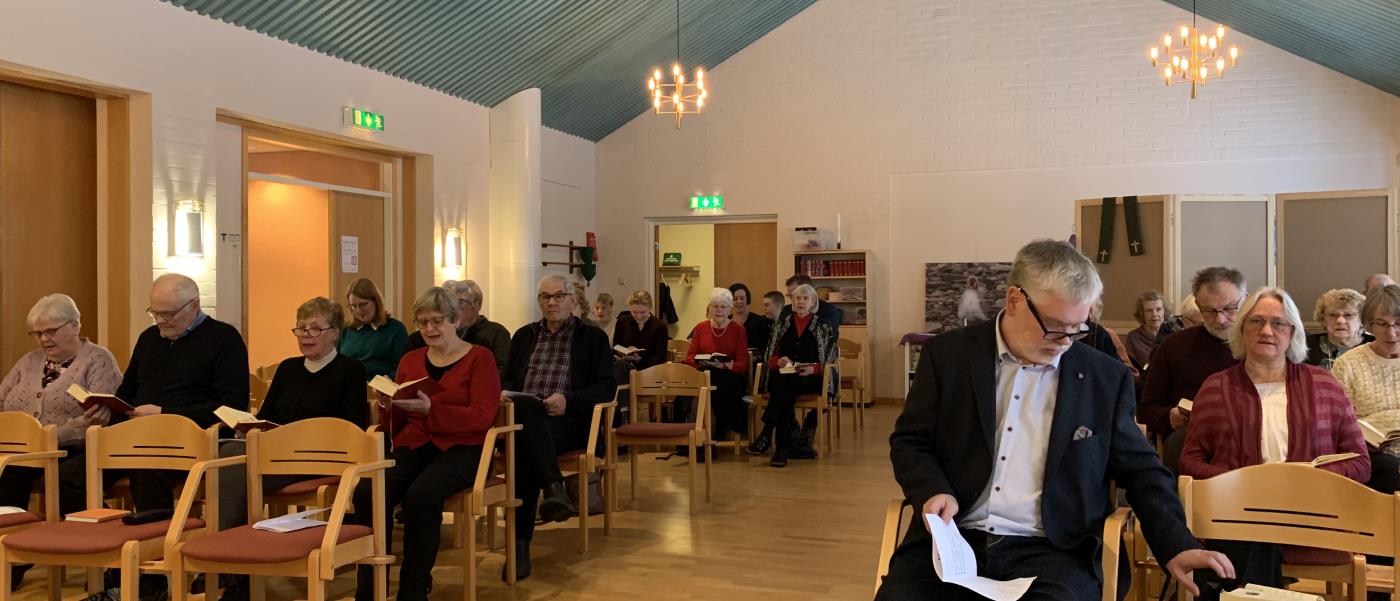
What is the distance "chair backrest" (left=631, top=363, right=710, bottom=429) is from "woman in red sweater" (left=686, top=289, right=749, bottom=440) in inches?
64.6

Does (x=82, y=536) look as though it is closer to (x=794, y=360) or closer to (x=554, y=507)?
(x=554, y=507)

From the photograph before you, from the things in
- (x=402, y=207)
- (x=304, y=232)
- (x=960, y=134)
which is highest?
(x=960, y=134)

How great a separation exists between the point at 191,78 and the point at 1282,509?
6.64 metres

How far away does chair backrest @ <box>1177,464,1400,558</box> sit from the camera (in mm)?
2689

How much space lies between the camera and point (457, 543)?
210 inches

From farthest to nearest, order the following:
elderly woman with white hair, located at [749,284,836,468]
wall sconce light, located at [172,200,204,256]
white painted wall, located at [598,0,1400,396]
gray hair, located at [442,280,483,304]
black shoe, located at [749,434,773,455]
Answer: white painted wall, located at [598,0,1400,396], black shoe, located at [749,434,773,455], elderly woman with white hair, located at [749,284,836,468], wall sconce light, located at [172,200,204,256], gray hair, located at [442,280,483,304]

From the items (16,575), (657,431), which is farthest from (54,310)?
(657,431)

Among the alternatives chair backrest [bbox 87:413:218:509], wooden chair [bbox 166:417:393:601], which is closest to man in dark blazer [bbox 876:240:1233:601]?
wooden chair [bbox 166:417:393:601]

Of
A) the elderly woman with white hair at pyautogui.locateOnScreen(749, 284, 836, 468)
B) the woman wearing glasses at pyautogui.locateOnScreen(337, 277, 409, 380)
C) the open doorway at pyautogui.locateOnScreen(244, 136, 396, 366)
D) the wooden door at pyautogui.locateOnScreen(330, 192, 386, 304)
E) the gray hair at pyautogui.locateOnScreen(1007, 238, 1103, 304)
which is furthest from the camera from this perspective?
the wooden door at pyautogui.locateOnScreen(330, 192, 386, 304)

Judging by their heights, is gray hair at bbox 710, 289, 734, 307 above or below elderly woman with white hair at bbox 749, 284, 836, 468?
above

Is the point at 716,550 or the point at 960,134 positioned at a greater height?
the point at 960,134

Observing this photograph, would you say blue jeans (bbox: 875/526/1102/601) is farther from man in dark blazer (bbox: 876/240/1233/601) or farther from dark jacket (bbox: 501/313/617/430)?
dark jacket (bbox: 501/313/617/430)

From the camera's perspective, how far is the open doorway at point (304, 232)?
8898 mm

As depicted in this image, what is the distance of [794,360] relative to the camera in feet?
27.7
